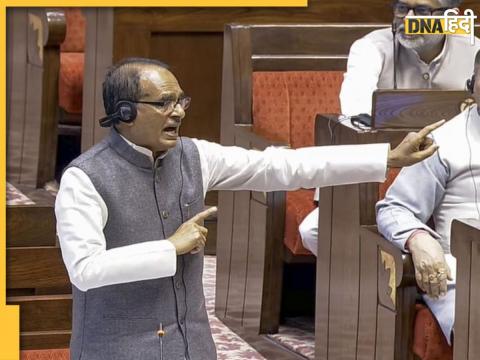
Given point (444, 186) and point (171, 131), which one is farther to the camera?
point (444, 186)

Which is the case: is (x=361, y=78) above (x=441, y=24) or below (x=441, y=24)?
below

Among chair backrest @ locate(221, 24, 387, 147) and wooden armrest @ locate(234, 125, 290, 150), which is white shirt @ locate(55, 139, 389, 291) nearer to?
wooden armrest @ locate(234, 125, 290, 150)

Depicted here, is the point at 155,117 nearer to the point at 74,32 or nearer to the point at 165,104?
the point at 165,104

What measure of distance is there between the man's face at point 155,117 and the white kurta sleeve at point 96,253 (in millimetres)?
182

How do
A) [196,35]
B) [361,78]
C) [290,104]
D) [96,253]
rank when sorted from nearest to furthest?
[96,253]
[361,78]
[290,104]
[196,35]

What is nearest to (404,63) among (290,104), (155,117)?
(290,104)

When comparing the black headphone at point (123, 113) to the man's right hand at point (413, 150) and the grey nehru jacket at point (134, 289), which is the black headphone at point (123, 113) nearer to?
the grey nehru jacket at point (134, 289)

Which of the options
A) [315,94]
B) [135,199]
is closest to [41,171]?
[315,94]

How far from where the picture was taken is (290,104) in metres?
4.77

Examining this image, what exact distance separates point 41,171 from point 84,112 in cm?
37

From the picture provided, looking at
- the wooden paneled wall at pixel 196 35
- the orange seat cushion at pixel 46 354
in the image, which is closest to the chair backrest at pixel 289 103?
the wooden paneled wall at pixel 196 35

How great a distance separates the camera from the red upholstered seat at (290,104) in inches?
188

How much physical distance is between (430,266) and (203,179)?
76 cm

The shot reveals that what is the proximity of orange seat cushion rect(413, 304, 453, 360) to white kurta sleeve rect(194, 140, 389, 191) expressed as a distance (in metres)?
0.60
